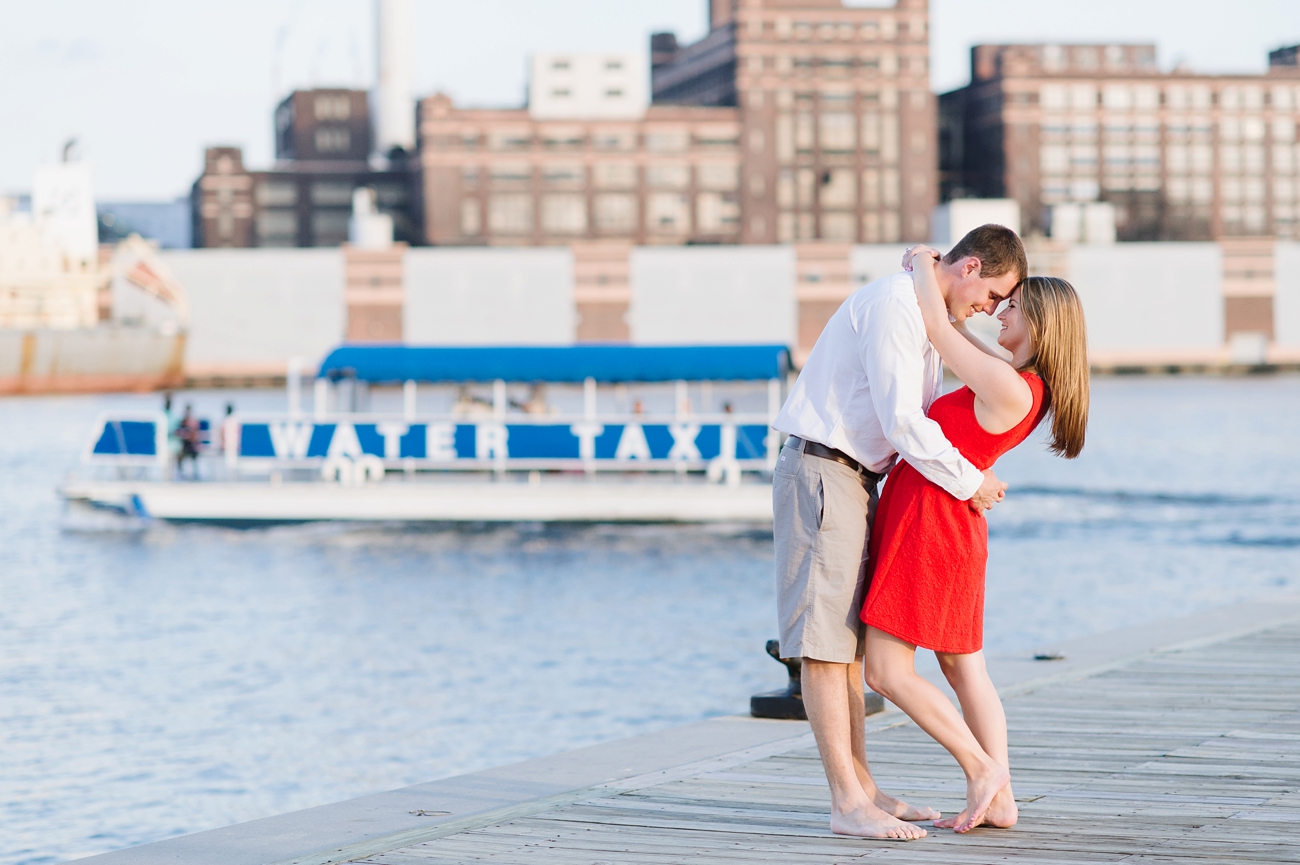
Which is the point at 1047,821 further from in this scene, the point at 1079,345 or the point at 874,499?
the point at 1079,345

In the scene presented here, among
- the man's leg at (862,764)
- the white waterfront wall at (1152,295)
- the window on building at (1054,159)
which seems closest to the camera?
the man's leg at (862,764)

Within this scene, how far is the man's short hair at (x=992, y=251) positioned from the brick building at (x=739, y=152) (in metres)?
119

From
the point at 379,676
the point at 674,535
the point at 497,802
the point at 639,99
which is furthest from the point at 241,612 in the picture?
the point at 639,99

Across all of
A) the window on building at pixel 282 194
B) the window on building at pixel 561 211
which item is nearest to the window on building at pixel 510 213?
the window on building at pixel 561 211

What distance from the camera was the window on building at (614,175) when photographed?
12362 centimetres

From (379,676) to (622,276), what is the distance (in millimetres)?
96099

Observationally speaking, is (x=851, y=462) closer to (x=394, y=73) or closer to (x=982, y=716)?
(x=982, y=716)

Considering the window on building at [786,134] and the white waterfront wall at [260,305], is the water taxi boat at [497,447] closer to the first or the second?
the white waterfront wall at [260,305]

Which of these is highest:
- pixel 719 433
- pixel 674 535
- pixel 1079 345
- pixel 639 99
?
pixel 639 99

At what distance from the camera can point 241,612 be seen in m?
22.4

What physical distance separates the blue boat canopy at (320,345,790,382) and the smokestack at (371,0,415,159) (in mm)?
112734

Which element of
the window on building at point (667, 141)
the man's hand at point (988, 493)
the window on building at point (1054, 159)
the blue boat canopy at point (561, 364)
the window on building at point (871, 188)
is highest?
the window on building at point (667, 141)

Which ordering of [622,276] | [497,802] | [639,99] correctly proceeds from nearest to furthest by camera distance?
[497,802]
[622,276]
[639,99]

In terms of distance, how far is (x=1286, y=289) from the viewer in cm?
11806
